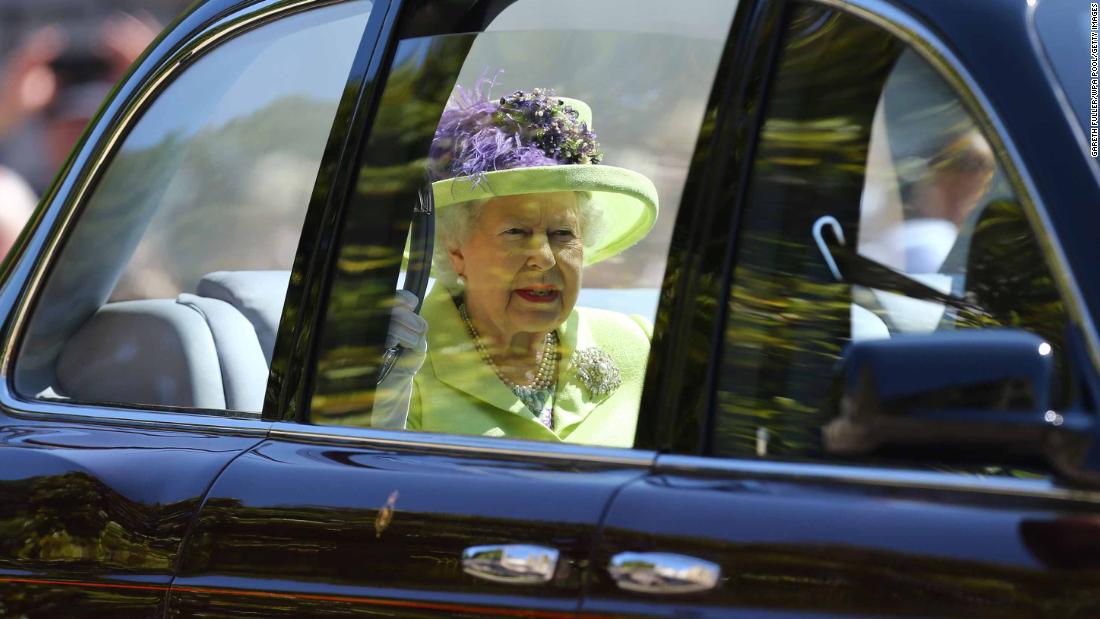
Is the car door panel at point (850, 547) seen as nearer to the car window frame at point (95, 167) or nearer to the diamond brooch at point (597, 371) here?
the diamond brooch at point (597, 371)

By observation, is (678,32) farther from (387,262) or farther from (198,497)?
(198,497)

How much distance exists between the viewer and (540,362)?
8.09 feet

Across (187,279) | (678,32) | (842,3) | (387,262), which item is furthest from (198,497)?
(842,3)

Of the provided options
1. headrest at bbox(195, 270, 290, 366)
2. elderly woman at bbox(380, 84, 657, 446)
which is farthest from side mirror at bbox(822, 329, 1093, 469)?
headrest at bbox(195, 270, 290, 366)

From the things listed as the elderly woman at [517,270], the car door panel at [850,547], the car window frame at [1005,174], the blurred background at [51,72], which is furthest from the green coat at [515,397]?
the blurred background at [51,72]

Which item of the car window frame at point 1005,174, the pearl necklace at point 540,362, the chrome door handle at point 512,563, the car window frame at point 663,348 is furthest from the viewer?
the pearl necklace at point 540,362

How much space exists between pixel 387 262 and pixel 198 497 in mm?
464

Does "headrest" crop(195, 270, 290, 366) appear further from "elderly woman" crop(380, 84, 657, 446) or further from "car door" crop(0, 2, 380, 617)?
"elderly woman" crop(380, 84, 657, 446)

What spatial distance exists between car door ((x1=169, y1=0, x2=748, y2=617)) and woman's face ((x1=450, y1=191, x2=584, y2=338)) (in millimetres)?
94

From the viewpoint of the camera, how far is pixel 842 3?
1.88 m

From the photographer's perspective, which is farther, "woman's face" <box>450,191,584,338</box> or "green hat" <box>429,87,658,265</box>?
"woman's face" <box>450,191,584,338</box>

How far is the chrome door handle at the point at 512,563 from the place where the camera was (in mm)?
1757

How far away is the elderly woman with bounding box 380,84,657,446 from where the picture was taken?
7.37 feet

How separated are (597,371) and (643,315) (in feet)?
0.87
